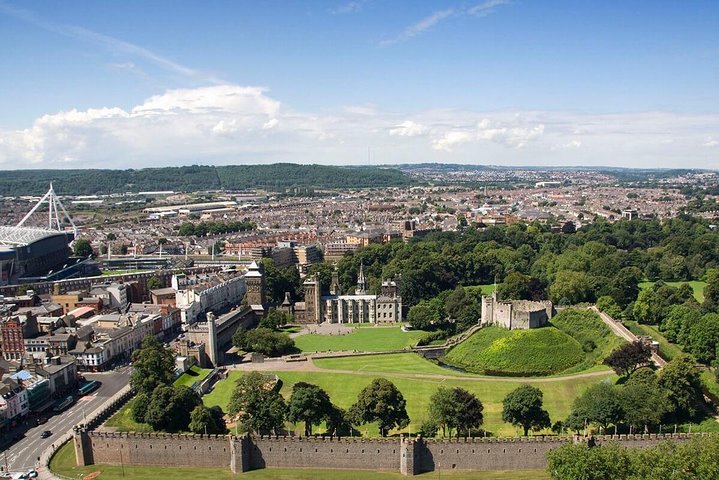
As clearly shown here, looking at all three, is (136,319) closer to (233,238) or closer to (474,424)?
(474,424)

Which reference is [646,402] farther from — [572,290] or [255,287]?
[255,287]

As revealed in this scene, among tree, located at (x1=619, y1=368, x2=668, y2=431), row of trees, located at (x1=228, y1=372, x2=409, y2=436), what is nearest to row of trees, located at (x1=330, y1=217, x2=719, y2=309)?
tree, located at (x1=619, y1=368, x2=668, y2=431)

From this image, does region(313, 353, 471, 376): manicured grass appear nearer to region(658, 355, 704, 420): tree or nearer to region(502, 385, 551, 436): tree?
region(502, 385, 551, 436): tree

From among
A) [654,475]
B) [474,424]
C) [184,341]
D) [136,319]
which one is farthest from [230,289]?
[654,475]

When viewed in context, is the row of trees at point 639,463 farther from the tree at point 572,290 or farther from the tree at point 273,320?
the tree at point 572,290

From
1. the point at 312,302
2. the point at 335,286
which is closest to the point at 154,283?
the point at 312,302
